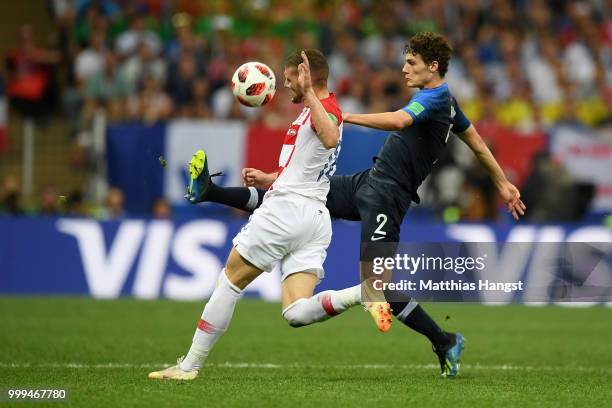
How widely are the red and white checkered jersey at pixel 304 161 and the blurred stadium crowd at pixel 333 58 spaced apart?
29.8 feet

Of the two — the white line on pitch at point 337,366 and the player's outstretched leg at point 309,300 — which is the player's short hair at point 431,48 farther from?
the white line on pitch at point 337,366

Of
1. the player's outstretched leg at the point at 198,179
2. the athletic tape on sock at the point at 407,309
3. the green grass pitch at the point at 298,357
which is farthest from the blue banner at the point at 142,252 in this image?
the player's outstretched leg at the point at 198,179

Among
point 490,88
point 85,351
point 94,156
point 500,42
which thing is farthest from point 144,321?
point 500,42

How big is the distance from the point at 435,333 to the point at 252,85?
236 cm

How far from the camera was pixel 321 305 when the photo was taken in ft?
27.0

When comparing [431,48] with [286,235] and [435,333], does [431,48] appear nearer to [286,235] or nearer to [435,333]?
[286,235]

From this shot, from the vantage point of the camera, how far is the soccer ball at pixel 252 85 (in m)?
8.58

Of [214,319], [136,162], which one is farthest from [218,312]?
[136,162]

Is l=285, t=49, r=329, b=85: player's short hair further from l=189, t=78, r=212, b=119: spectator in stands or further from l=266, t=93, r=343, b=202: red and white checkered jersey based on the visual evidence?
l=189, t=78, r=212, b=119: spectator in stands

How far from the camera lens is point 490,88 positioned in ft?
65.2

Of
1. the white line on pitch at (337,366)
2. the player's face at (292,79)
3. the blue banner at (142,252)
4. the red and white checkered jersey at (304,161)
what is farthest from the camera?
the blue banner at (142,252)

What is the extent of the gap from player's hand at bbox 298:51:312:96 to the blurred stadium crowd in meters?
9.63

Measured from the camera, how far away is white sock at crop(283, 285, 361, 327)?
8.17 meters

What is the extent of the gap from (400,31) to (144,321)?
974 centimetres
